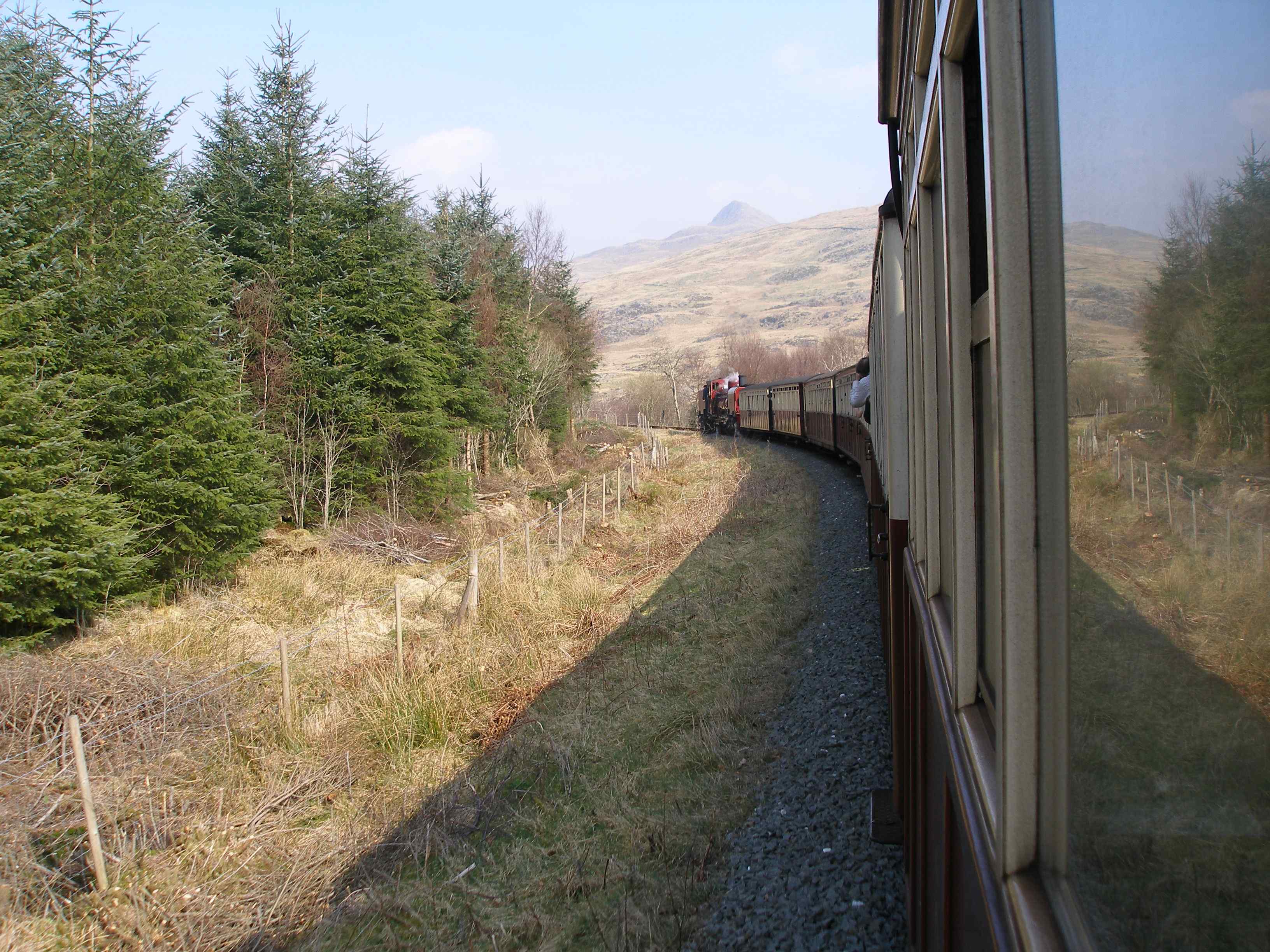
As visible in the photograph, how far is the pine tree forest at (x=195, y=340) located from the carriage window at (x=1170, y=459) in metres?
10.1

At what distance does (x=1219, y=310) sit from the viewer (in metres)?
0.60

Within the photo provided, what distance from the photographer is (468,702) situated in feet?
25.3

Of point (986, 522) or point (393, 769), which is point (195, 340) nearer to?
point (393, 769)

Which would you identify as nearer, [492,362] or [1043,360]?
[1043,360]

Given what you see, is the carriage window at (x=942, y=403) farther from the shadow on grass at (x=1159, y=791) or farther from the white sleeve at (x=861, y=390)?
the white sleeve at (x=861, y=390)

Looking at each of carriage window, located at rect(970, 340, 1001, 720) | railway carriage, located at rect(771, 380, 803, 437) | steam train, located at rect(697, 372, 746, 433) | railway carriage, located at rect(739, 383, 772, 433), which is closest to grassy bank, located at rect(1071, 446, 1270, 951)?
carriage window, located at rect(970, 340, 1001, 720)

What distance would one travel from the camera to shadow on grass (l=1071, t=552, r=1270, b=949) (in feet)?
1.97

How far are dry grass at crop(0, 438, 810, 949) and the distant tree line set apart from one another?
3998mm

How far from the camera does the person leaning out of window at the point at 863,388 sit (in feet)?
28.1

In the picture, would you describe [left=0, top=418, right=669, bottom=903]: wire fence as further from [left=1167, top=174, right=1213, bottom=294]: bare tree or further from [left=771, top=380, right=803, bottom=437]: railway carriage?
[left=771, top=380, right=803, bottom=437]: railway carriage

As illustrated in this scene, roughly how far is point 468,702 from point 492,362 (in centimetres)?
Answer: 1938

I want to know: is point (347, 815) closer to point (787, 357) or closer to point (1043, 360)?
point (1043, 360)

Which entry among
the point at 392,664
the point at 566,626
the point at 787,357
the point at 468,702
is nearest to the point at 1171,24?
the point at 468,702

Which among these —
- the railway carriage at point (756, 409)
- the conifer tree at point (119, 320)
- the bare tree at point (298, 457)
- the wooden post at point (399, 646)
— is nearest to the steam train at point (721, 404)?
the railway carriage at point (756, 409)
